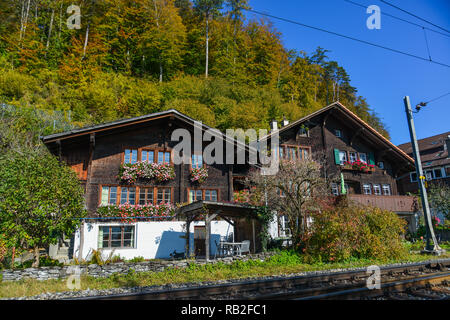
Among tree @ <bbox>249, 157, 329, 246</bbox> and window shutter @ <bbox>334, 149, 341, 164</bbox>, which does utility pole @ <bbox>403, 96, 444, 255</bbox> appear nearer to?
tree @ <bbox>249, 157, 329, 246</bbox>

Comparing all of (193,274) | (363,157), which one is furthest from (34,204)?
(363,157)

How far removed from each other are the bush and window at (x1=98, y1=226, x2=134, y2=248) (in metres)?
8.80

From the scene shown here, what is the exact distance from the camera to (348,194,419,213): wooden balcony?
2176 centimetres

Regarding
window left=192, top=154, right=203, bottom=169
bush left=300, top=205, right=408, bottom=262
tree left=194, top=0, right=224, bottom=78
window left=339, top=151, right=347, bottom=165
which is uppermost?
tree left=194, top=0, right=224, bottom=78

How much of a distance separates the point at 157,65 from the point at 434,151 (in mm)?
34914

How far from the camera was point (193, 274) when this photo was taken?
1077 centimetres

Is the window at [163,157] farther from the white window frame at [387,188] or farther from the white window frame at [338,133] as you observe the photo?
the white window frame at [387,188]

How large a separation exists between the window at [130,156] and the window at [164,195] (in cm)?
236

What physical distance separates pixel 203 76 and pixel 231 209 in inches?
1132

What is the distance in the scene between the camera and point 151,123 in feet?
61.4

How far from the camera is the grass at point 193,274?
886 centimetres

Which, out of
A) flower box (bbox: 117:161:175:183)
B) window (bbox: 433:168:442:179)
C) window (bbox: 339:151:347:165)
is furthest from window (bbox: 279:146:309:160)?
window (bbox: 433:168:442:179)

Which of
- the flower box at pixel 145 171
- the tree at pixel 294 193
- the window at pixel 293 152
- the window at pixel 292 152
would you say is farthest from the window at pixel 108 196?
the window at pixel 292 152
